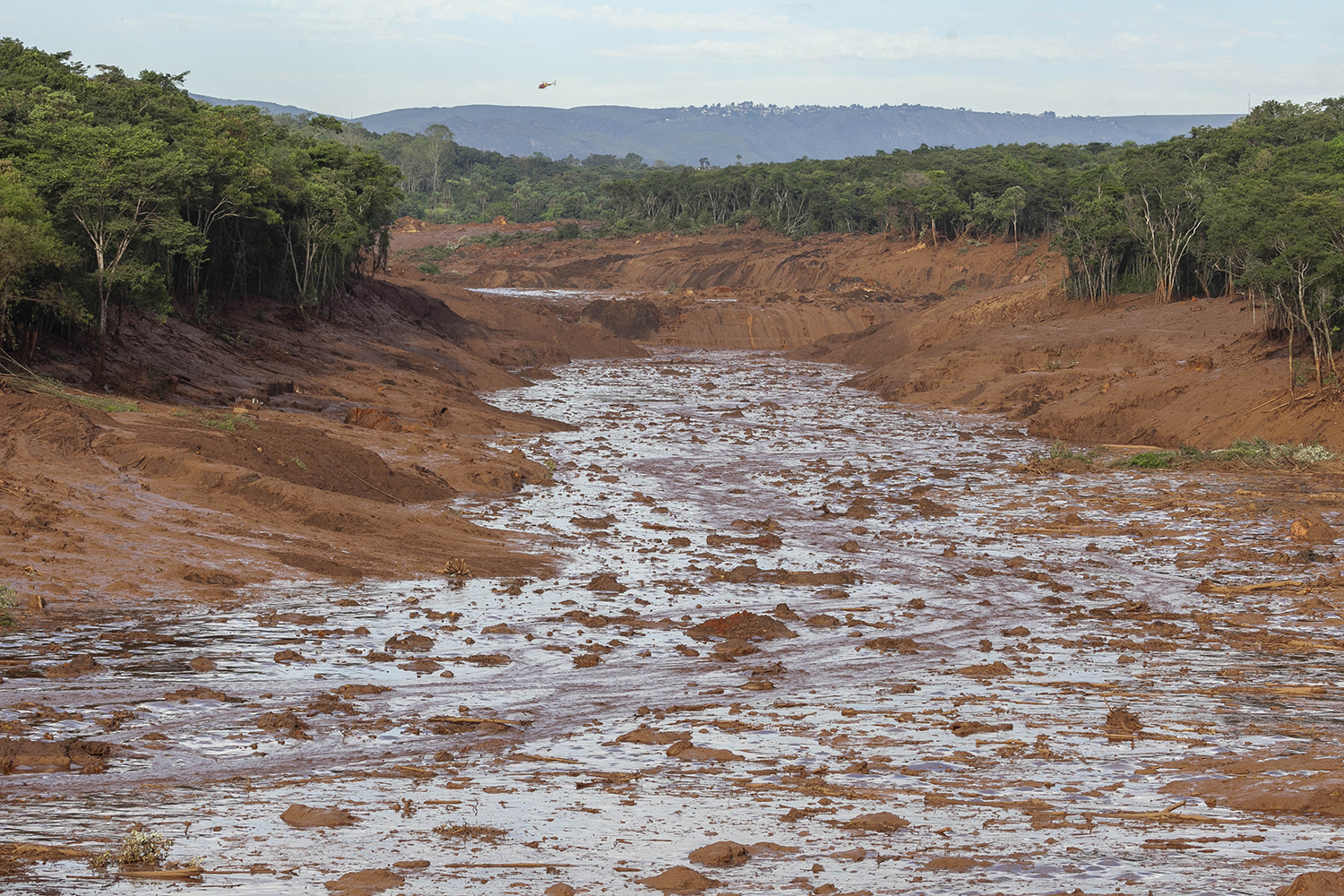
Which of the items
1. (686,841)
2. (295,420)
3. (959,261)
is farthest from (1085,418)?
(959,261)

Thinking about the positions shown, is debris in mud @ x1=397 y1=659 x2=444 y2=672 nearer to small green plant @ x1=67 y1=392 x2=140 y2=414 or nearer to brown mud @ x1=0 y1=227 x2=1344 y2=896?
brown mud @ x1=0 y1=227 x2=1344 y2=896

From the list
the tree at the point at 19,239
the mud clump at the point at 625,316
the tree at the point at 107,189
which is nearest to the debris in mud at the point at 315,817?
the tree at the point at 19,239

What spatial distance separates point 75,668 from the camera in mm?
11820

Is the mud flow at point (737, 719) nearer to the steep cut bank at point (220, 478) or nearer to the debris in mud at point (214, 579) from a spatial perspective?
the debris in mud at point (214, 579)

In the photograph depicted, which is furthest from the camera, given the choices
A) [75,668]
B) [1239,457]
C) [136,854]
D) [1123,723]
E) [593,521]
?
[1239,457]

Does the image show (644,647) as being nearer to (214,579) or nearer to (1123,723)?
(1123,723)

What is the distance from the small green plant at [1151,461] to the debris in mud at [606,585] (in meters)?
16.1

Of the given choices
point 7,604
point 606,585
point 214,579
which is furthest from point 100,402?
point 606,585

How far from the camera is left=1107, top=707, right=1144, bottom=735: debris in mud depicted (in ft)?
36.0

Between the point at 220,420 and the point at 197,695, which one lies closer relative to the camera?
the point at 197,695

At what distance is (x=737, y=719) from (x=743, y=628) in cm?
352

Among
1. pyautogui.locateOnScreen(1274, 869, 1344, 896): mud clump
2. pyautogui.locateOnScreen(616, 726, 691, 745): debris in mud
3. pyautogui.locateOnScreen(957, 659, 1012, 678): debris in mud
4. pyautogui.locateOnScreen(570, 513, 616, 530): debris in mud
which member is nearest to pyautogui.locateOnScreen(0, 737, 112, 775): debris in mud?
pyautogui.locateOnScreen(616, 726, 691, 745): debris in mud

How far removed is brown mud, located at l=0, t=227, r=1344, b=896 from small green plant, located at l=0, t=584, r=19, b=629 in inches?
5.9

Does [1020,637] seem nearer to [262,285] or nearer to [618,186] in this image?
[262,285]
